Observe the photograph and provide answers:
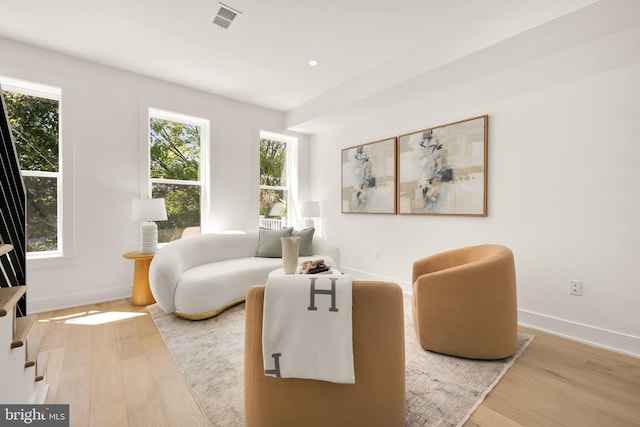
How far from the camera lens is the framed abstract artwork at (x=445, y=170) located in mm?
2902

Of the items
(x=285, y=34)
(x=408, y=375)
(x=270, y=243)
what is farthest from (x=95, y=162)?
(x=408, y=375)

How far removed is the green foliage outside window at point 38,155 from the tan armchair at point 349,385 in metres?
3.05

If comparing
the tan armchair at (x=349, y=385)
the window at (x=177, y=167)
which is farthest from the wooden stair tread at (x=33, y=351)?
the window at (x=177, y=167)

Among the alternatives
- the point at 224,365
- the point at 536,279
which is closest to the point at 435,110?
the point at 536,279

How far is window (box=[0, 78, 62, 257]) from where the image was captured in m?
2.85

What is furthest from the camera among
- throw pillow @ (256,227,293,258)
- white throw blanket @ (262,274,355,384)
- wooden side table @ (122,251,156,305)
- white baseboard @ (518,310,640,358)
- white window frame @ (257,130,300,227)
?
white window frame @ (257,130,300,227)

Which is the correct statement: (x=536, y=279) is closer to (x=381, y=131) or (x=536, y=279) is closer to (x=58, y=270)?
(x=381, y=131)

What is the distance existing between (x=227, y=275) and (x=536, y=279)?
2.87 m

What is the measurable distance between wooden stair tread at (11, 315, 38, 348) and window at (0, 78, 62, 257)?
79.4 inches

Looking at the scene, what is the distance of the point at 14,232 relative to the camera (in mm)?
1364

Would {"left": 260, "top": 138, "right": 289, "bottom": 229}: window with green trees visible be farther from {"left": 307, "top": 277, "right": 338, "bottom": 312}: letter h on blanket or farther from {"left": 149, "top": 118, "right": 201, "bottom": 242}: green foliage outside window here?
{"left": 307, "top": 277, "right": 338, "bottom": 312}: letter h on blanket

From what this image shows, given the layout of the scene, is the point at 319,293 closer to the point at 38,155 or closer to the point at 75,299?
the point at 75,299

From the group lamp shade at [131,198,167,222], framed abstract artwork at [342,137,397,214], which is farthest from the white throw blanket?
framed abstract artwork at [342,137,397,214]

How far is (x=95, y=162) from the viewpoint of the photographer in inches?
122
